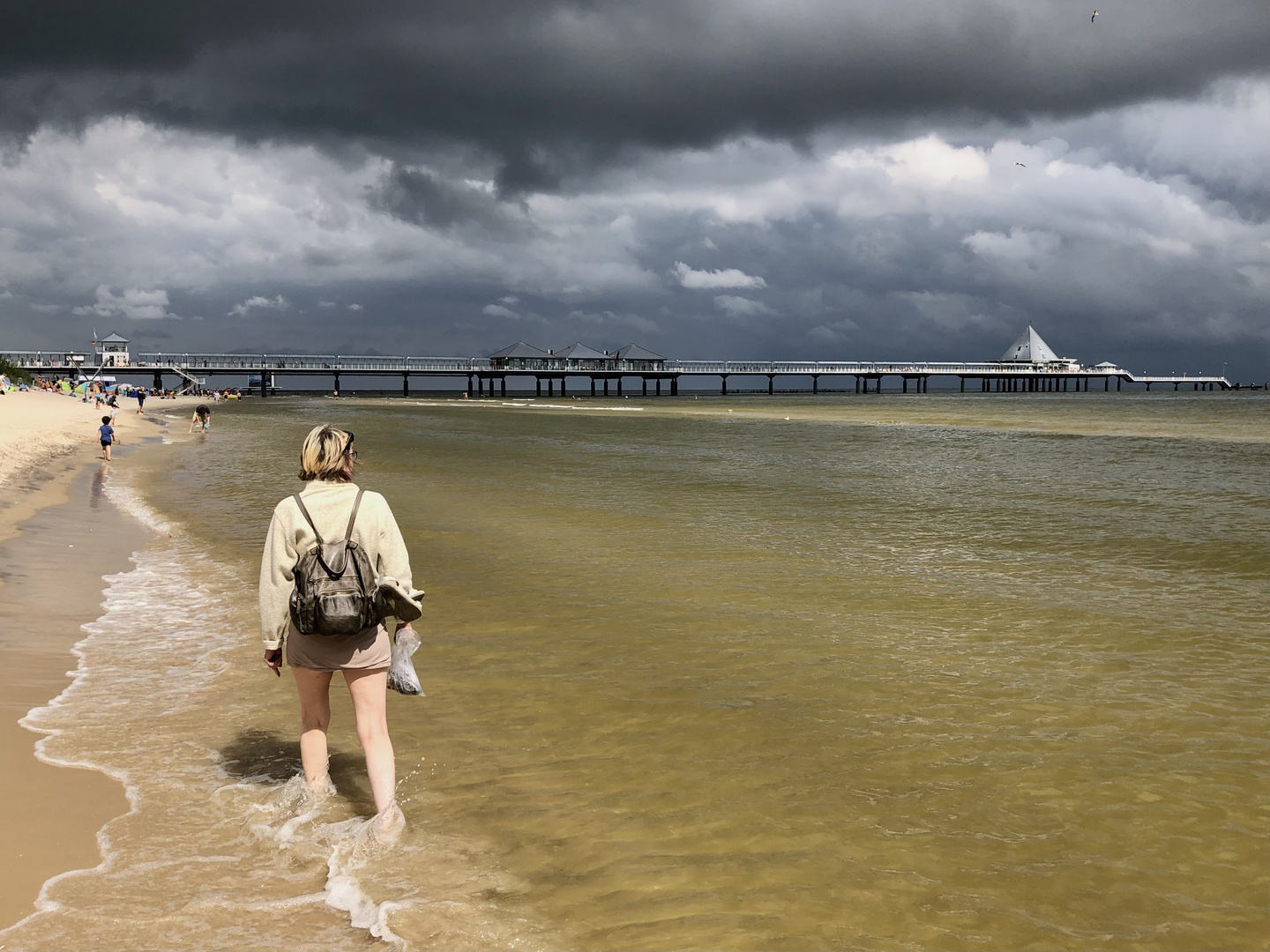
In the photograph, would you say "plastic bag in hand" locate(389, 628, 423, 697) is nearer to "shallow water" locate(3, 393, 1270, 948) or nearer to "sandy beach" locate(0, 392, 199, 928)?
"shallow water" locate(3, 393, 1270, 948)

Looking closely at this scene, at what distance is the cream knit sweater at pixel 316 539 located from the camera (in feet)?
12.1

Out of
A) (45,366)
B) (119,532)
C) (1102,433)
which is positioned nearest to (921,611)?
(119,532)

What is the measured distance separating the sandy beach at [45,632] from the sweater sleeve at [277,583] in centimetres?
120

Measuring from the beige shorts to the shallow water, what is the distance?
33.5 inches

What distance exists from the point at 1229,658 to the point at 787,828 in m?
4.63

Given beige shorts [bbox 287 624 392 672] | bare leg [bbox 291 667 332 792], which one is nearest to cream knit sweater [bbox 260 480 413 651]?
beige shorts [bbox 287 624 392 672]

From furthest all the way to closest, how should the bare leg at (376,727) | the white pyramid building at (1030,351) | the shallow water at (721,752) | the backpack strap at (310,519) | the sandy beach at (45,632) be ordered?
the white pyramid building at (1030,351) < the bare leg at (376,727) < the sandy beach at (45,632) < the backpack strap at (310,519) < the shallow water at (721,752)

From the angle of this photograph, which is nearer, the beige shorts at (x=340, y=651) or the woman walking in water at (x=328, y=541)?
the woman walking in water at (x=328, y=541)

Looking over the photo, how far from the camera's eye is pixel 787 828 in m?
4.20

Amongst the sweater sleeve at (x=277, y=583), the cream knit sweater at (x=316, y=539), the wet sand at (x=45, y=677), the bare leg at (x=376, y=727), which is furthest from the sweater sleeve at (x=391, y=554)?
the wet sand at (x=45, y=677)

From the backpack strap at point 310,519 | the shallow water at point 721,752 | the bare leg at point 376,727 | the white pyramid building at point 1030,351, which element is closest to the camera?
the shallow water at point 721,752

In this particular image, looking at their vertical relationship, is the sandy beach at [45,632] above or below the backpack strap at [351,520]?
below

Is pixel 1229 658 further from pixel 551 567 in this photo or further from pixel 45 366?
pixel 45 366

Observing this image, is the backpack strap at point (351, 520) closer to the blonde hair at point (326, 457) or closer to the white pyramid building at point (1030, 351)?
the blonde hair at point (326, 457)
